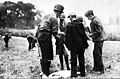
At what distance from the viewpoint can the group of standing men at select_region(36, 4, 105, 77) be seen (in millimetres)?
7926

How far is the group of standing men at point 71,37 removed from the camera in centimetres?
793

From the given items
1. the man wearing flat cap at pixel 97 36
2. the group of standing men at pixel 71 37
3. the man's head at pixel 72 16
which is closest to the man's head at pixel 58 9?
the group of standing men at pixel 71 37

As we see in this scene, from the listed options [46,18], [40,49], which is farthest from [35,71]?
[46,18]

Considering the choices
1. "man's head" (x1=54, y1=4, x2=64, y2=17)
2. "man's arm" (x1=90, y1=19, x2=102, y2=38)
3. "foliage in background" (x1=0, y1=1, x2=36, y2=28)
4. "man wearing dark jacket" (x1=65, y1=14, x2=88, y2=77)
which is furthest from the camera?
"foliage in background" (x1=0, y1=1, x2=36, y2=28)

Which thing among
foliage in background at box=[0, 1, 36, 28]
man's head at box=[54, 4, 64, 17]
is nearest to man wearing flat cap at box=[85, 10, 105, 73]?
man's head at box=[54, 4, 64, 17]

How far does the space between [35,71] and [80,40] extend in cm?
286

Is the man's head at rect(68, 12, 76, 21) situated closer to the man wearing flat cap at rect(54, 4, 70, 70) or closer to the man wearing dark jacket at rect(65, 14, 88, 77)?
the man wearing dark jacket at rect(65, 14, 88, 77)

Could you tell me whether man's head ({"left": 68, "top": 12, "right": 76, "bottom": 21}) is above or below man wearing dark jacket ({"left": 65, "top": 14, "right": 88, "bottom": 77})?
above

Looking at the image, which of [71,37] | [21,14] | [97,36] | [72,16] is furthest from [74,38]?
[21,14]

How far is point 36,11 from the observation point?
54.4m

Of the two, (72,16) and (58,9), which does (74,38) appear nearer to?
(72,16)

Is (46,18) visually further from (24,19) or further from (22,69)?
(24,19)

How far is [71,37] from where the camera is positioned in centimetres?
796

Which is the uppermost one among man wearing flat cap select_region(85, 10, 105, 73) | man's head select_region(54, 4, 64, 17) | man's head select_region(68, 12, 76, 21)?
man's head select_region(54, 4, 64, 17)
